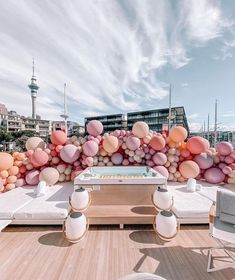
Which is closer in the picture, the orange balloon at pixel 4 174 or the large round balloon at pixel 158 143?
the orange balloon at pixel 4 174

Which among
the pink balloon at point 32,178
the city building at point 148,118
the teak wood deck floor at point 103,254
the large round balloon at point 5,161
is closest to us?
the teak wood deck floor at point 103,254

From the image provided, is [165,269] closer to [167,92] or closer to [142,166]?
[142,166]

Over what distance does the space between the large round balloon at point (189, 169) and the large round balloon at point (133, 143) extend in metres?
1.16

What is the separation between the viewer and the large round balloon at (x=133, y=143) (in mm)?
3890

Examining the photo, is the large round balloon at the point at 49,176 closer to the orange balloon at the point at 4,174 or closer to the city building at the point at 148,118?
the orange balloon at the point at 4,174

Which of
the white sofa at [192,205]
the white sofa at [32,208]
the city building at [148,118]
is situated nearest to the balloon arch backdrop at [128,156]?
the white sofa at [192,205]

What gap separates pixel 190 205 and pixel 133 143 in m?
1.80

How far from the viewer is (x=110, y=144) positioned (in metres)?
3.85

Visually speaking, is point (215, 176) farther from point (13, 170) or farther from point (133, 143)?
point (13, 170)

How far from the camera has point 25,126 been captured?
43969mm

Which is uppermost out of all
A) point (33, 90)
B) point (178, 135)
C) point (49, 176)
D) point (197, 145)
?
point (33, 90)

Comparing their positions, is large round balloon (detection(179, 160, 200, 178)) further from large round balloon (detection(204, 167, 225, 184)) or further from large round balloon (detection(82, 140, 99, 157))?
large round balloon (detection(82, 140, 99, 157))

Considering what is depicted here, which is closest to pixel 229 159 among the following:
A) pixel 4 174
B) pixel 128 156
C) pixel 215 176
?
pixel 215 176

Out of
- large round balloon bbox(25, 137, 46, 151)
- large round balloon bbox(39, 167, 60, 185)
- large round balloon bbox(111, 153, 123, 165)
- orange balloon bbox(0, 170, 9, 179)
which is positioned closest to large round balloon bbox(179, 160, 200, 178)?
large round balloon bbox(111, 153, 123, 165)
